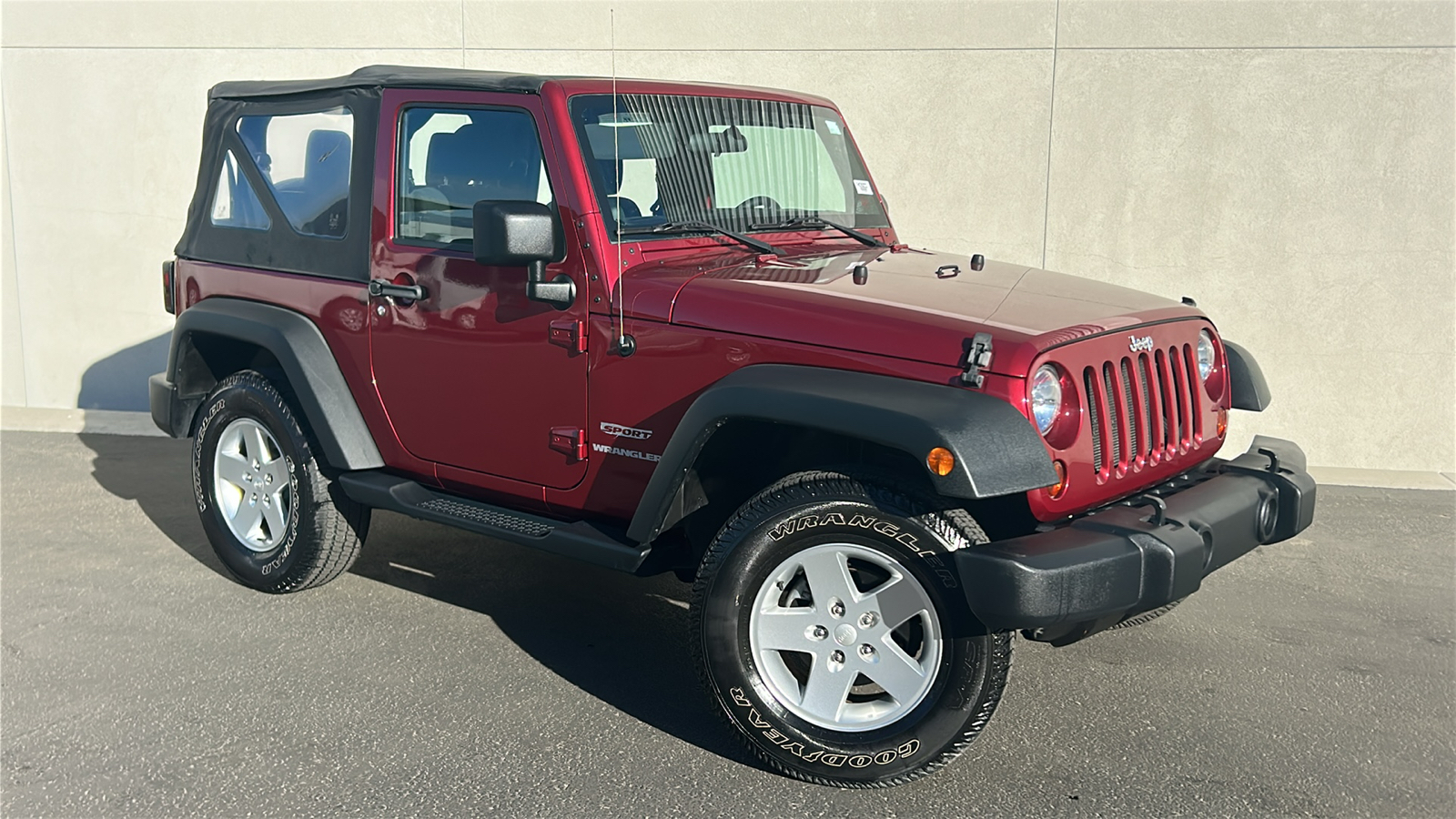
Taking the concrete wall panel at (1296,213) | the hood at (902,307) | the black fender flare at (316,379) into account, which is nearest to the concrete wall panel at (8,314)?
the black fender flare at (316,379)

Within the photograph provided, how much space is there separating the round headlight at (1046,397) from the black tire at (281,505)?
2.76 meters

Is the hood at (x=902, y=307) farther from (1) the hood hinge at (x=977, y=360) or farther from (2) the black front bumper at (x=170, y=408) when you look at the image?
(2) the black front bumper at (x=170, y=408)

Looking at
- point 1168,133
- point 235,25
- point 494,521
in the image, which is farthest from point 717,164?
point 235,25

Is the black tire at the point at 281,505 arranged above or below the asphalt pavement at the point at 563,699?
above

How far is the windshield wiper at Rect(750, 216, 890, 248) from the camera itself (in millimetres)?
4363

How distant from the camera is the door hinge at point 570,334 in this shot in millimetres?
3855

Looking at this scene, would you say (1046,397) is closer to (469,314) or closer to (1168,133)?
(469,314)

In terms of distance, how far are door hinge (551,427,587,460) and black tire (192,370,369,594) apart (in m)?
1.20

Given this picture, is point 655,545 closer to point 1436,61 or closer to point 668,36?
point 668,36

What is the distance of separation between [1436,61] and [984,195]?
2.57m

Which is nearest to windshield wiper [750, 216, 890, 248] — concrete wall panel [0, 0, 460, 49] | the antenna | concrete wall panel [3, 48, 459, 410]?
the antenna

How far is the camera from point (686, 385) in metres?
3.65

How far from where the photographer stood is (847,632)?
3346mm

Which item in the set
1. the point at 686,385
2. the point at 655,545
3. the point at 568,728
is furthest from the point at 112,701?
the point at 686,385
